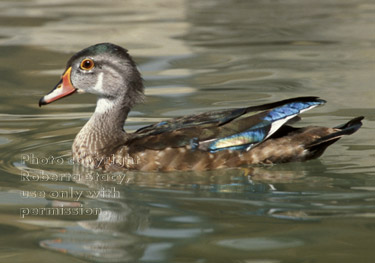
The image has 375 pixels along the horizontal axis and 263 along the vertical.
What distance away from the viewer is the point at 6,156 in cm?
870

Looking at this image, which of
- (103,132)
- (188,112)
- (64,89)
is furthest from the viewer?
(188,112)

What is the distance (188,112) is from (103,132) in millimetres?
2194

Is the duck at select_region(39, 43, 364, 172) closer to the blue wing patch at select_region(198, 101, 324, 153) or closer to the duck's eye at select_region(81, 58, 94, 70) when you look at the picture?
the blue wing patch at select_region(198, 101, 324, 153)

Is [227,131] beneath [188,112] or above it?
above

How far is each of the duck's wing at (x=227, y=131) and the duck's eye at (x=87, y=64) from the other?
1069 mm

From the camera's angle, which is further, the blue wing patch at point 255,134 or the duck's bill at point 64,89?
the duck's bill at point 64,89

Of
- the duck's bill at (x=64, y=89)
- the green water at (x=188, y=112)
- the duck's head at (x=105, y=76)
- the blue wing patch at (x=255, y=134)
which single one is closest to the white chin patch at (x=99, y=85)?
the duck's head at (x=105, y=76)

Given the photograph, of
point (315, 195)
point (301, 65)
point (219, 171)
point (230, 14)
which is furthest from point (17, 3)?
point (315, 195)

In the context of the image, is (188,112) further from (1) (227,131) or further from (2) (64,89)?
(1) (227,131)

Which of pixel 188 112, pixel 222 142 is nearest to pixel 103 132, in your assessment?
pixel 222 142

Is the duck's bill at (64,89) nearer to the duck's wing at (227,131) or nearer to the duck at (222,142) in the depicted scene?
the duck at (222,142)

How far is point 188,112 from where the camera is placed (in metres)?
10.5

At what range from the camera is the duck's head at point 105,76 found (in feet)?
28.1

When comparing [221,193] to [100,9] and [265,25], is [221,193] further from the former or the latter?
[100,9]
